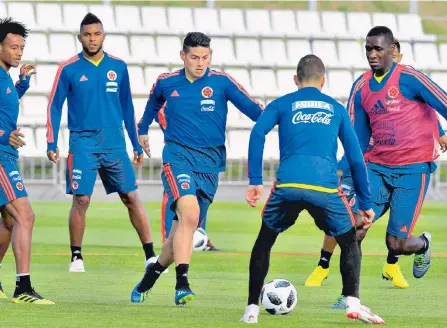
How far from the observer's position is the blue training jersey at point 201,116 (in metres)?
9.87

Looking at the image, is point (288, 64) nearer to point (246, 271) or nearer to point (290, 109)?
point (246, 271)

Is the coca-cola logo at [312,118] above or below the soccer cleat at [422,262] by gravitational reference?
above

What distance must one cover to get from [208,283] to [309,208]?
3.39 meters

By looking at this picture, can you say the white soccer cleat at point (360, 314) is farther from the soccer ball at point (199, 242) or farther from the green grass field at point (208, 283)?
the soccer ball at point (199, 242)

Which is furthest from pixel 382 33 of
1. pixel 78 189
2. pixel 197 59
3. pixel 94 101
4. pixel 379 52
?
pixel 78 189

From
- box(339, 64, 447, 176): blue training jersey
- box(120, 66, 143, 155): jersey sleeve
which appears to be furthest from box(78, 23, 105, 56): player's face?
box(339, 64, 447, 176): blue training jersey

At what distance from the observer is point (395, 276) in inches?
438

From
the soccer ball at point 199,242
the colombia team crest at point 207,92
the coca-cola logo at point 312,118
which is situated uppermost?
the colombia team crest at point 207,92

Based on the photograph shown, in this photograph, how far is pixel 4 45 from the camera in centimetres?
973

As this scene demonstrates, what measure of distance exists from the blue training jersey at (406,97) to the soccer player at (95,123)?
2.68m

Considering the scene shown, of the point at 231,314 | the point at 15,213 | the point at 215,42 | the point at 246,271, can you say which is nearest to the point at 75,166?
the point at 246,271

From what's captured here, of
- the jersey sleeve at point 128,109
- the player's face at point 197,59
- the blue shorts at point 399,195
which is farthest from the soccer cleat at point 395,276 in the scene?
the jersey sleeve at point 128,109

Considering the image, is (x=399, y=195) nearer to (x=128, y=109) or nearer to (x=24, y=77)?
(x=128, y=109)

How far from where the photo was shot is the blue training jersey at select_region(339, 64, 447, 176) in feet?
34.0
